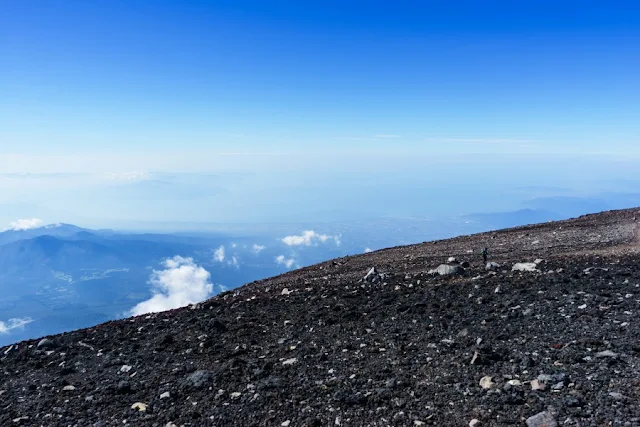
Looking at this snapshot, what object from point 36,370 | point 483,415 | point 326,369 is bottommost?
point 36,370

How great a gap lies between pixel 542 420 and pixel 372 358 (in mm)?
3256

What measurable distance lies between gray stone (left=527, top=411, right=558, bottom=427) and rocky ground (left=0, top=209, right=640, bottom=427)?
0.06ft

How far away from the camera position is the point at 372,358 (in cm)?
763

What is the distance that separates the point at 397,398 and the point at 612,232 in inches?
748

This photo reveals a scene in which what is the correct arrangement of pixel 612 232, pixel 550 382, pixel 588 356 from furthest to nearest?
pixel 612 232
pixel 588 356
pixel 550 382

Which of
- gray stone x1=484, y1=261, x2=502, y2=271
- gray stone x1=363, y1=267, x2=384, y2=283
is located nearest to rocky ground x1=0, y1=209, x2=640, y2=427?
gray stone x1=484, y1=261, x2=502, y2=271

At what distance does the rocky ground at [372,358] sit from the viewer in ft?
18.5

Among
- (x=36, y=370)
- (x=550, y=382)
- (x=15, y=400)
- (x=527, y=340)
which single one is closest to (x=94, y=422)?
(x=15, y=400)

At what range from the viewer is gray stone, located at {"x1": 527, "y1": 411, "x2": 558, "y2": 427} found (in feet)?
15.8

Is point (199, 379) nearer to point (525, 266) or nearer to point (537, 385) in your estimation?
point (537, 385)

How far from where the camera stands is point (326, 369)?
7.33m

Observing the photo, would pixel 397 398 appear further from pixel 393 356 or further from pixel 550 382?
pixel 550 382

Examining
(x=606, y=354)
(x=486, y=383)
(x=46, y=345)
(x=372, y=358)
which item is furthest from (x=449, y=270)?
(x=46, y=345)

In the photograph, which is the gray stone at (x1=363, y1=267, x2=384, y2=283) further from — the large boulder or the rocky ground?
the large boulder
